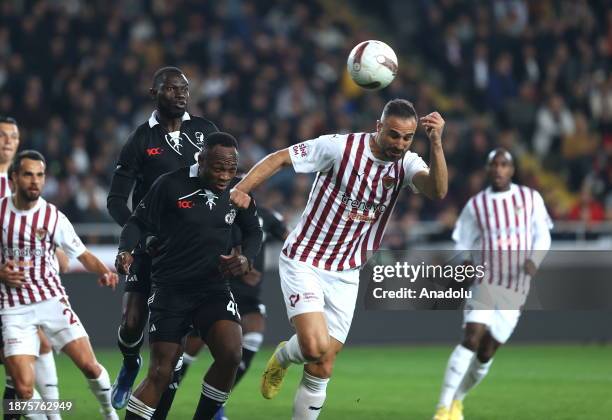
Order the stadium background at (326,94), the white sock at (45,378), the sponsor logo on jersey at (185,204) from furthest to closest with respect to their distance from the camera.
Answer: the stadium background at (326,94), the white sock at (45,378), the sponsor logo on jersey at (185,204)

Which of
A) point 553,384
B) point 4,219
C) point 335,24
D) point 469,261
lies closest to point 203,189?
point 4,219

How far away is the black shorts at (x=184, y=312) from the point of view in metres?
7.34

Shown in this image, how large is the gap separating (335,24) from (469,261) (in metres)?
11.3

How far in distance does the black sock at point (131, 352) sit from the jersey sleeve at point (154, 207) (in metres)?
1.40

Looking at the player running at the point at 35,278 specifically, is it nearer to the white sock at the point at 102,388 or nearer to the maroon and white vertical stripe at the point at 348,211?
the white sock at the point at 102,388

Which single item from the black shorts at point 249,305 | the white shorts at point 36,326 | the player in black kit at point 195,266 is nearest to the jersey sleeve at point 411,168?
the player in black kit at point 195,266

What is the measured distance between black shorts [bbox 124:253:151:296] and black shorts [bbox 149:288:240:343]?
2.89 ft

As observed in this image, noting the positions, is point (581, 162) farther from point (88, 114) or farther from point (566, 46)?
point (88, 114)

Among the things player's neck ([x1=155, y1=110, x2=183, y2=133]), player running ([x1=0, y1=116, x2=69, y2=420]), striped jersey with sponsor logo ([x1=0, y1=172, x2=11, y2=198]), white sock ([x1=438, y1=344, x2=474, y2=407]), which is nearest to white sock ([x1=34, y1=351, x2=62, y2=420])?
player running ([x1=0, y1=116, x2=69, y2=420])

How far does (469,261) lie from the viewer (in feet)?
33.6

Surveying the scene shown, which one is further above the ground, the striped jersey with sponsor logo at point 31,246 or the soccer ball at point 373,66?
the soccer ball at point 373,66

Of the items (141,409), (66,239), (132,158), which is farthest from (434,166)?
(66,239)

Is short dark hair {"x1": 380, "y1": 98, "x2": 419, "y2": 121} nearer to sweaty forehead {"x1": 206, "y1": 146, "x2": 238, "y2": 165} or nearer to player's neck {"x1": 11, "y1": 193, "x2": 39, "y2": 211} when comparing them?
sweaty forehead {"x1": 206, "y1": 146, "x2": 238, "y2": 165}

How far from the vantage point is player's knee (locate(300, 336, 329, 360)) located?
25.2 ft
